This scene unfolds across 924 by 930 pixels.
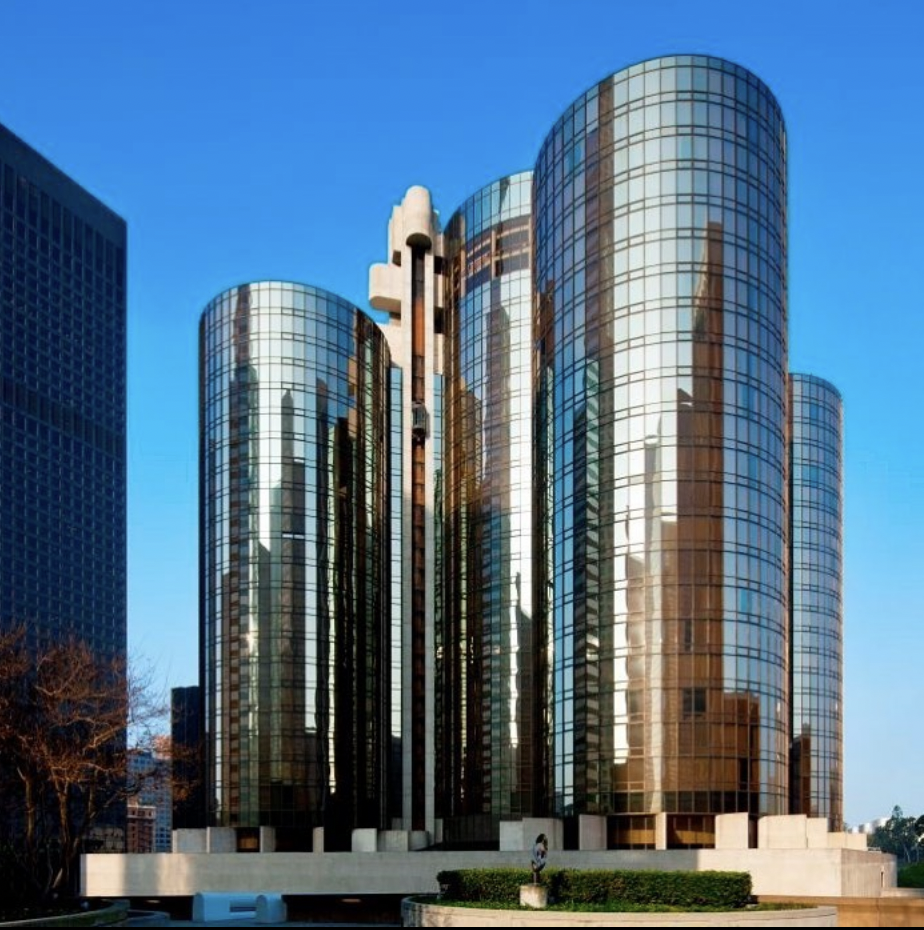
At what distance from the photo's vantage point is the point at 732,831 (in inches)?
2483

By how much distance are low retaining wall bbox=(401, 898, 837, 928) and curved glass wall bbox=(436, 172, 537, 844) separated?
123 ft

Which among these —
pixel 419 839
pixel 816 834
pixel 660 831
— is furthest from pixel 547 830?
pixel 419 839

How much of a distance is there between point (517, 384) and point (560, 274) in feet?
53.1

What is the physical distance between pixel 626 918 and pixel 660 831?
20.2 meters

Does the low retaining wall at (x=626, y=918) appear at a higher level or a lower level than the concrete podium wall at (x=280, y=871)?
higher

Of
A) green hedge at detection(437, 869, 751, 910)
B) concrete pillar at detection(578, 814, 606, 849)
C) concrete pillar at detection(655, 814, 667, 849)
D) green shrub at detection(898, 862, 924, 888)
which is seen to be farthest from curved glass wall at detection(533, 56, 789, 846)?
green shrub at detection(898, 862, 924, 888)

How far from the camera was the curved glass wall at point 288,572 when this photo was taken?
288 ft

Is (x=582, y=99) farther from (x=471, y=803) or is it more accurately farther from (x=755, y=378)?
(x=471, y=803)

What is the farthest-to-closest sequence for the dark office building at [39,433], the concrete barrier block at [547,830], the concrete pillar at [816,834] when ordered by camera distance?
the dark office building at [39,433] → the concrete barrier block at [547,830] → the concrete pillar at [816,834]

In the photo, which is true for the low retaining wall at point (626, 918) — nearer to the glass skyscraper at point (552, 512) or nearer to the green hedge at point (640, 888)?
the green hedge at point (640, 888)

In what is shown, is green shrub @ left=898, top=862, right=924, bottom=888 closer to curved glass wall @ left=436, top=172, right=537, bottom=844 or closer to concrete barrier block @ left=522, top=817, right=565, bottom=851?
curved glass wall @ left=436, top=172, right=537, bottom=844

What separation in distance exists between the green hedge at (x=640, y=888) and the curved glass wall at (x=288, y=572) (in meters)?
41.6

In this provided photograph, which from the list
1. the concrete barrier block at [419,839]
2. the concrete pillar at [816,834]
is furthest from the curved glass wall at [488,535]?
the concrete pillar at [816,834]

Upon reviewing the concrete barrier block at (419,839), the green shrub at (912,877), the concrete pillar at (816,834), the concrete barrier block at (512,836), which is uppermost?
the concrete pillar at (816,834)
